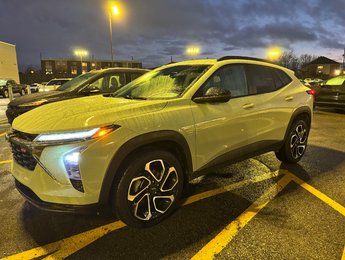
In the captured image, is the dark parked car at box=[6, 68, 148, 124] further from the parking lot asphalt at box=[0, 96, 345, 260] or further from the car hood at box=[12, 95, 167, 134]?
the car hood at box=[12, 95, 167, 134]

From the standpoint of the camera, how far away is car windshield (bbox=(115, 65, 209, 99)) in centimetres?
368

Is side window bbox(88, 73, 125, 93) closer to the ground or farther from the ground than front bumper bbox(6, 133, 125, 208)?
farther from the ground

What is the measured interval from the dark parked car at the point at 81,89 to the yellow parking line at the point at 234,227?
4393 mm

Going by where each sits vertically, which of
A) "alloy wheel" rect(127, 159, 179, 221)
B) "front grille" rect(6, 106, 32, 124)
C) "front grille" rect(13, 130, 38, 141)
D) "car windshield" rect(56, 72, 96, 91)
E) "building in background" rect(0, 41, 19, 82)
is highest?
"building in background" rect(0, 41, 19, 82)

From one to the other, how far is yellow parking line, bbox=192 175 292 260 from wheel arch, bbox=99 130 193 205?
0.71 metres

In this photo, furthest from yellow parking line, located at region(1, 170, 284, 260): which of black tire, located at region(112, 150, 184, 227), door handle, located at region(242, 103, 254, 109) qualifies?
door handle, located at region(242, 103, 254, 109)

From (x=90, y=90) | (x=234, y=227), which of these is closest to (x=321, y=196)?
(x=234, y=227)

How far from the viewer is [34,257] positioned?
2.73 metres

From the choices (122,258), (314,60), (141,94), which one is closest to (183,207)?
(122,258)

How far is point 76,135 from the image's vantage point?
2.69 meters

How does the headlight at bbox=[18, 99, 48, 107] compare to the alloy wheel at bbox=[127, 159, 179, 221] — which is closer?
the alloy wheel at bbox=[127, 159, 179, 221]

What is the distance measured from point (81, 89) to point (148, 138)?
A: 5030 millimetres

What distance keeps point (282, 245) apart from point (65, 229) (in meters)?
2.15

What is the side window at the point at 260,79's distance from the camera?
4.27 meters
